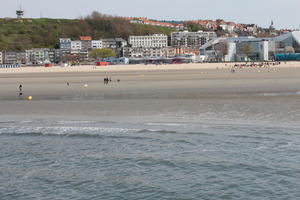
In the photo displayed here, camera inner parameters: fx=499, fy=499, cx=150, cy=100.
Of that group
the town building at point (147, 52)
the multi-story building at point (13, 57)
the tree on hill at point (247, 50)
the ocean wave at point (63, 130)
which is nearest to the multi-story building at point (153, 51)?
the town building at point (147, 52)

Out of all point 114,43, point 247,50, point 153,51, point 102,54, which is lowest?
point 102,54

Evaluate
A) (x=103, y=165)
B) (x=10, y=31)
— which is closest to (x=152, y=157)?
(x=103, y=165)

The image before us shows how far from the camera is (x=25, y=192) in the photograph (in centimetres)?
867

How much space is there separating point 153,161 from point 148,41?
172 meters

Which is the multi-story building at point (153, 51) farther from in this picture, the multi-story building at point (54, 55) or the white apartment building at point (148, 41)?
the multi-story building at point (54, 55)

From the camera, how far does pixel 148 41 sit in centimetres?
18138

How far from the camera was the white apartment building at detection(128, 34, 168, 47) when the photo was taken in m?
179

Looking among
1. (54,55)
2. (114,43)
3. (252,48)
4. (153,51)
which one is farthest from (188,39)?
(252,48)

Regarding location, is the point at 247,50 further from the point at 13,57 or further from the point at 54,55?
the point at 13,57

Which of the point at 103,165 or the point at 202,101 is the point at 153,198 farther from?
the point at 202,101

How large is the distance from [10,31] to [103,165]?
197529 millimetres

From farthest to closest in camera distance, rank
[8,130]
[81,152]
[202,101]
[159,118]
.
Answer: [202,101]
[159,118]
[8,130]
[81,152]

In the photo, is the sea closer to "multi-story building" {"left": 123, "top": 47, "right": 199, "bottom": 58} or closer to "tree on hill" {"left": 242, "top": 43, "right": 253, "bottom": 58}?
"tree on hill" {"left": 242, "top": 43, "right": 253, "bottom": 58}

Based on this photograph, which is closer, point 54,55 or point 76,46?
point 54,55
